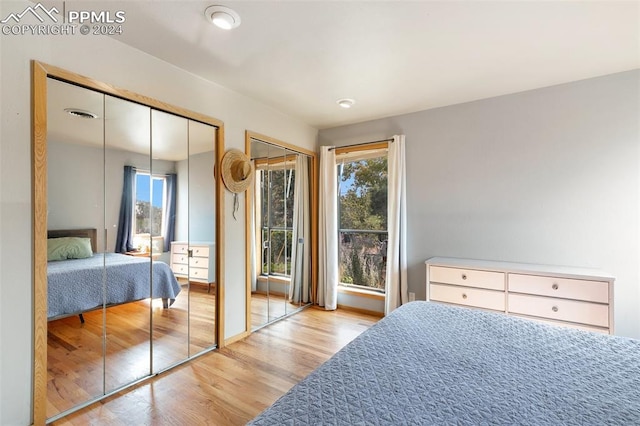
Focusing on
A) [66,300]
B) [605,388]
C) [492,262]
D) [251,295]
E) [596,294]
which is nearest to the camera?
[605,388]

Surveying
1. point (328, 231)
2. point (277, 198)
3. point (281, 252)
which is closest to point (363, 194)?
point (328, 231)

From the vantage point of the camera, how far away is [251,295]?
3143 mm

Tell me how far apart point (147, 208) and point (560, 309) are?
3.53m

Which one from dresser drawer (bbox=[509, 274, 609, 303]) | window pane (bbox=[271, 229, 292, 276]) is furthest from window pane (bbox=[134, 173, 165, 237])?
dresser drawer (bbox=[509, 274, 609, 303])

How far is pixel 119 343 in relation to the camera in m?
2.11

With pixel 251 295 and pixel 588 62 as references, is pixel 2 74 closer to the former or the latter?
pixel 251 295

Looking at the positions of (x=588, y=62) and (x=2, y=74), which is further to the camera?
(x=588, y=62)

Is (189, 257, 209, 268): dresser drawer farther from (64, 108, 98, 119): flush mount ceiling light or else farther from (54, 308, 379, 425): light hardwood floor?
(64, 108, 98, 119): flush mount ceiling light

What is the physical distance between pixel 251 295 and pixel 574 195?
3392mm

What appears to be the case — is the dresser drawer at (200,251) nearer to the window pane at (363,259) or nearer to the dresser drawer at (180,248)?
the dresser drawer at (180,248)

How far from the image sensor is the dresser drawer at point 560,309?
2.23 meters

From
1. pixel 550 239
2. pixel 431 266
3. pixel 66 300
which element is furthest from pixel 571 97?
pixel 66 300

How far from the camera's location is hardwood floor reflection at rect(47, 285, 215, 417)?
1809 mm

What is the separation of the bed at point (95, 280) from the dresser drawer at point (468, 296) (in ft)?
8.61
